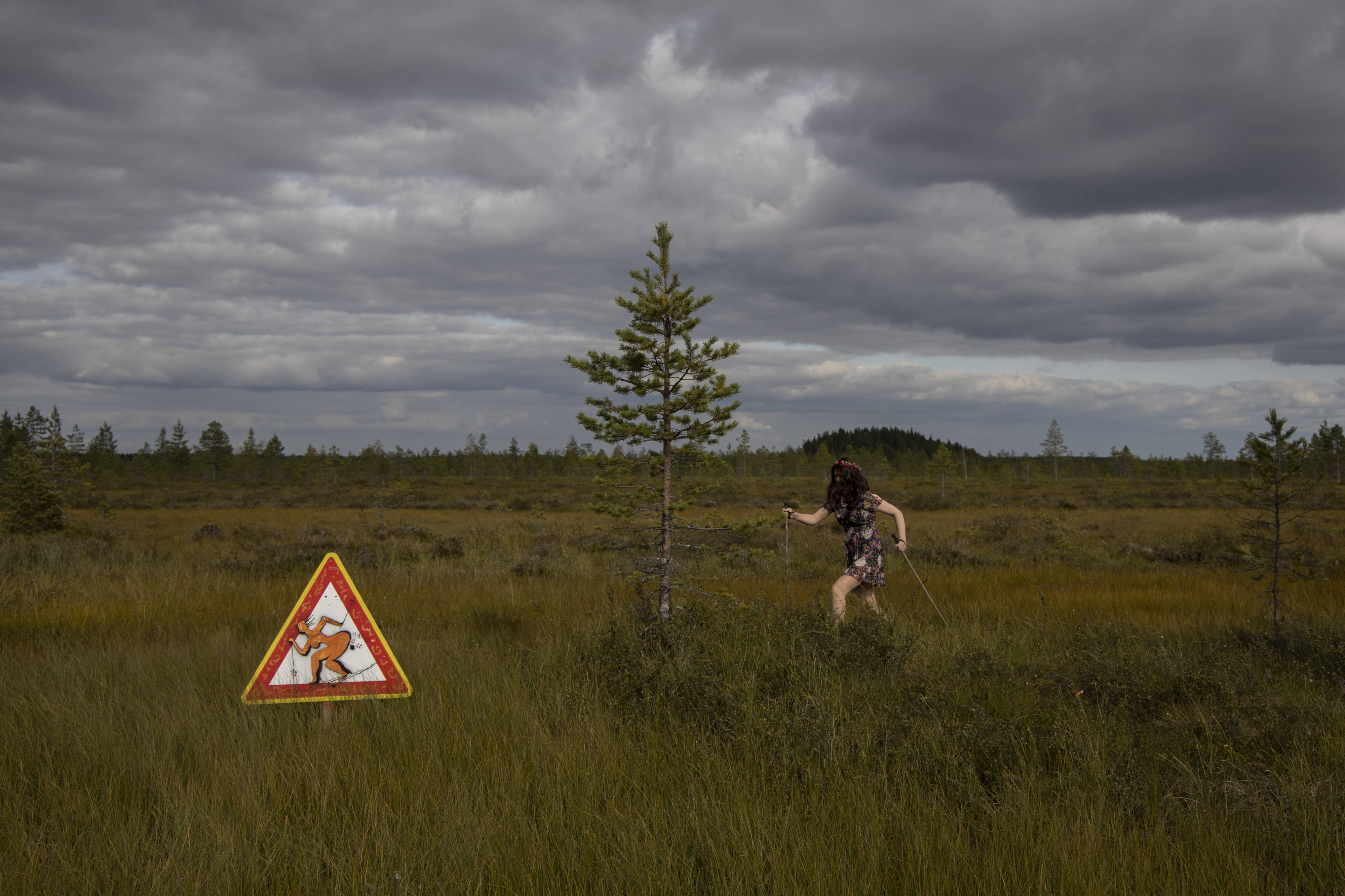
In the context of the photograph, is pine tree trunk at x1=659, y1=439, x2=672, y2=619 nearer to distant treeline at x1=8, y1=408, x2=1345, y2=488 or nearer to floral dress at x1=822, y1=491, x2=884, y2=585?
floral dress at x1=822, y1=491, x2=884, y2=585

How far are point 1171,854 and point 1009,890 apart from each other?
0.82m

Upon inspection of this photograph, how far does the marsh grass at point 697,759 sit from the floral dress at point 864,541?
60cm

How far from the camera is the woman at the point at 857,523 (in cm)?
735

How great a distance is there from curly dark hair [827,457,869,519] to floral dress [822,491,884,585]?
0.04 metres

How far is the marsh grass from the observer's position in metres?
2.86

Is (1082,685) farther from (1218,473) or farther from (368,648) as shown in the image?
(1218,473)

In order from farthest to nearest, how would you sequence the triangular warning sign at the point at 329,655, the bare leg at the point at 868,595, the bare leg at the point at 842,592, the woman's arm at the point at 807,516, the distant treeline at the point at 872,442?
the distant treeline at the point at 872,442 → the bare leg at the point at 868,595 → the woman's arm at the point at 807,516 → the bare leg at the point at 842,592 → the triangular warning sign at the point at 329,655

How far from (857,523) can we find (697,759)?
4210 millimetres

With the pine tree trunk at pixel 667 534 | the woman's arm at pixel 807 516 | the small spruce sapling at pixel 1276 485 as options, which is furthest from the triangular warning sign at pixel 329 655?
the small spruce sapling at pixel 1276 485

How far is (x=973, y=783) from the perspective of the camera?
11.5 feet

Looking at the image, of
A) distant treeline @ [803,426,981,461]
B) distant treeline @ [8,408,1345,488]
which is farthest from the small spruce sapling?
distant treeline @ [803,426,981,461]

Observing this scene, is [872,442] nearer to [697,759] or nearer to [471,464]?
[471,464]

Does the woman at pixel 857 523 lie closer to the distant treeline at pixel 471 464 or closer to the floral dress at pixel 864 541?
the floral dress at pixel 864 541

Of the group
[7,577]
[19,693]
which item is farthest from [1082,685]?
[7,577]
